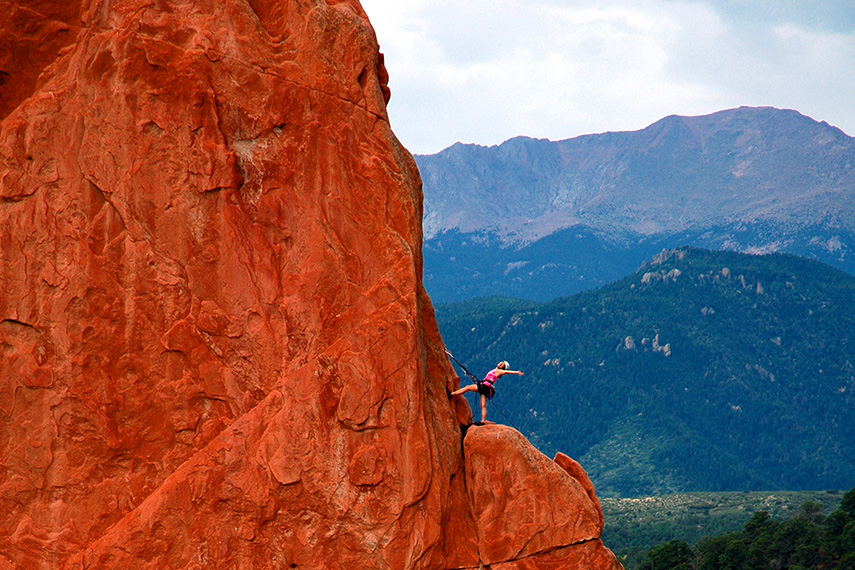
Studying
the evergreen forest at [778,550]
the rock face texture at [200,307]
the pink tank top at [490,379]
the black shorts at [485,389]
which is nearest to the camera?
the rock face texture at [200,307]

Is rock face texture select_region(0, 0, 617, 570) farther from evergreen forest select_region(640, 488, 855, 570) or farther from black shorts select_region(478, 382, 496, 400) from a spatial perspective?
evergreen forest select_region(640, 488, 855, 570)

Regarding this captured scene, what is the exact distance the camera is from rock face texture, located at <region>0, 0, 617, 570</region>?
21.2 meters

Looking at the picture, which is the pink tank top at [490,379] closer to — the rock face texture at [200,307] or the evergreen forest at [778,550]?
the rock face texture at [200,307]

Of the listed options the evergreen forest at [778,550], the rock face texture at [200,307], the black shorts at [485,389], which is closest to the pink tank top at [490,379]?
the black shorts at [485,389]

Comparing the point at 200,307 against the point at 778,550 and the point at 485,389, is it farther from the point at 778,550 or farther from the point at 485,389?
the point at 778,550

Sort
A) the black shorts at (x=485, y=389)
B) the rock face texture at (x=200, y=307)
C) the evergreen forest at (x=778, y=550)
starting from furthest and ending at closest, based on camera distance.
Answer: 1. the evergreen forest at (x=778, y=550)
2. the black shorts at (x=485, y=389)
3. the rock face texture at (x=200, y=307)

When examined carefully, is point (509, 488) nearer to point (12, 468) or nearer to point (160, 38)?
point (12, 468)

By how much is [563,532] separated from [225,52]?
44.0 ft

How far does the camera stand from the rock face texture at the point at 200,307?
21234 millimetres

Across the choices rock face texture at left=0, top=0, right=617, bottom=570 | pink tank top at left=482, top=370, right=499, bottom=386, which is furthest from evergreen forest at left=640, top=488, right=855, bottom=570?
rock face texture at left=0, top=0, right=617, bottom=570

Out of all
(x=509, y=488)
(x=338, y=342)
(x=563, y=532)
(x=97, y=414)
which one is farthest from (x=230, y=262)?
(x=563, y=532)

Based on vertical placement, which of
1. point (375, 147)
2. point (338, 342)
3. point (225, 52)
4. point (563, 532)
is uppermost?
point (225, 52)

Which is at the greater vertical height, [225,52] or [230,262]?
[225,52]

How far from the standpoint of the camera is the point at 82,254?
842 inches
